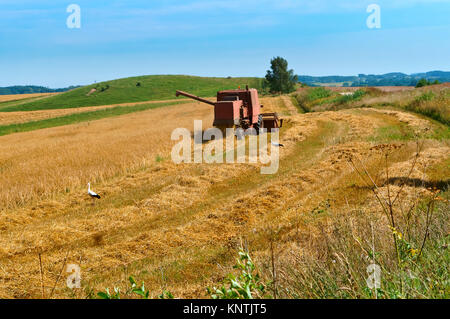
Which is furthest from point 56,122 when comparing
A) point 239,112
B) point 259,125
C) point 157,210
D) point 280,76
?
point 280,76

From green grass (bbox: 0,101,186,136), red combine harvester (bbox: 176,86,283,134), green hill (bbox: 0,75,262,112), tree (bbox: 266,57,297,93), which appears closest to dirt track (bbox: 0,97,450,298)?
red combine harvester (bbox: 176,86,283,134)

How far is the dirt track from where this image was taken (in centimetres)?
698

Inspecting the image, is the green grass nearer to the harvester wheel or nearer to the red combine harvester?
the red combine harvester

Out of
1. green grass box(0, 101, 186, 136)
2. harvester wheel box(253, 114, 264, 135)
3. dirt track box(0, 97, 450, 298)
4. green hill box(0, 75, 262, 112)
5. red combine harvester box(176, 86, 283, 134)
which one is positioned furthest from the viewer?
green hill box(0, 75, 262, 112)

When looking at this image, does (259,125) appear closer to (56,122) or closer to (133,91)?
(56,122)

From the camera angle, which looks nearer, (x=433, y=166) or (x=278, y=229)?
(x=278, y=229)

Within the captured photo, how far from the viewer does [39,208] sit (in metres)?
11.0

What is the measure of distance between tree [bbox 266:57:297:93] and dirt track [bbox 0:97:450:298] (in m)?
57.0

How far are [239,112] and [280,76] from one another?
56.4 meters

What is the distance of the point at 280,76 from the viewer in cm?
7375

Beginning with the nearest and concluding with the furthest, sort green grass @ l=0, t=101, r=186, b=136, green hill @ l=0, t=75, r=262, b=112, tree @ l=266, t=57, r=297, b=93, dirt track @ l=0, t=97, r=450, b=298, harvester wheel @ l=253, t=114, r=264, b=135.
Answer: dirt track @ l=0, t=97, r=450, b=298 < harvester wheel @ l=253, t=114, r=264, b=135 < green grass @ l=0, t=101, r=186, b=136 < tree @ l=266, t=57, r=297, b=93 < green hill @ l=0, t=75, r=262, b=112
